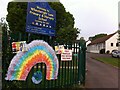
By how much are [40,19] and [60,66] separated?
71.7 inches

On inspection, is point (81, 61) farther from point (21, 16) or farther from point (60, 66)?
point (21, 16)

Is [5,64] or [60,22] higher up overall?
[60,22]

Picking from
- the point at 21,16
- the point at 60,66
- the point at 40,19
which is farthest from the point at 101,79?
the point at 21,16

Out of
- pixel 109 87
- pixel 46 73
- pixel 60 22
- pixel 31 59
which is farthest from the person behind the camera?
pixel 60 22

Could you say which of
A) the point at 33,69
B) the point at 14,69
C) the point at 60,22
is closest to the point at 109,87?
the point at 33,69

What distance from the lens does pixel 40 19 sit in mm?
9281


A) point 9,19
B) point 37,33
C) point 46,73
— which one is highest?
point 9,19

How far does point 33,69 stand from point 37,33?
3.78 ft

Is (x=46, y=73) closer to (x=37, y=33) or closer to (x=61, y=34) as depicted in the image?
(x=37, y=33)

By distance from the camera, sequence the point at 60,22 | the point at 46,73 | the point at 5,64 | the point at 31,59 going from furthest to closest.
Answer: the point at 60,22, the point at 46,73, the point at 31,59, the point at 5,64

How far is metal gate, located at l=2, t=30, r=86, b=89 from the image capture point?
8295 mm

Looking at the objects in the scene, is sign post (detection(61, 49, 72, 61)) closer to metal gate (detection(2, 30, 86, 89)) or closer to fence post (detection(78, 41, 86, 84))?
metal gate (detection(2, 30, 86, 89))

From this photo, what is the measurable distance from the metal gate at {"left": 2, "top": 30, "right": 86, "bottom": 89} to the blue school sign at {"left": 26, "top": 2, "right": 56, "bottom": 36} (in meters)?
0.21

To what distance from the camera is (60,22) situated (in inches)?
1497
